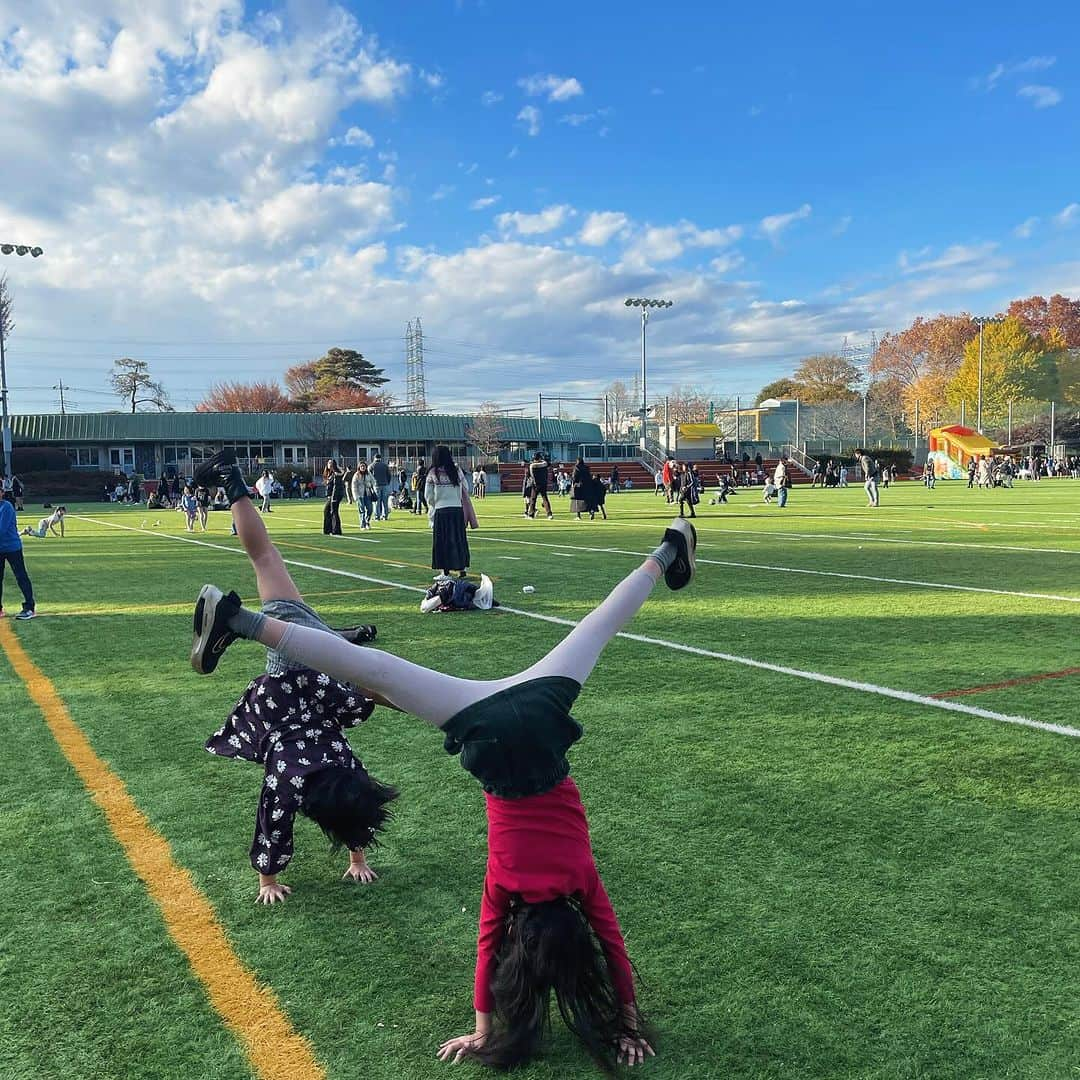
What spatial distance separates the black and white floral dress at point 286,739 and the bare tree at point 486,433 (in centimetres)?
7608

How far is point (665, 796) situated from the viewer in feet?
15.0

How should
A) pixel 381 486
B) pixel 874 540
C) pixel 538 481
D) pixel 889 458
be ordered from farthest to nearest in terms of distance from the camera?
pixel 889 458, pixel 381 486, pixel 538 481, pixel 874 540

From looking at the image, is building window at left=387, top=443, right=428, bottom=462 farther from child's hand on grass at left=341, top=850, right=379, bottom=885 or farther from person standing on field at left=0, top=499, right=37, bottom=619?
child's hand on grass at left=341, top=850, right=379, bottom=885

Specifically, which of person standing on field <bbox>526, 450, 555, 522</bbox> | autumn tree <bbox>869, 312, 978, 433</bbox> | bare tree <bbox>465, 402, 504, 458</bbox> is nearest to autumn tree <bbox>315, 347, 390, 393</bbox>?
bare tree <bbox>465, 402, 504, 458</bbox>

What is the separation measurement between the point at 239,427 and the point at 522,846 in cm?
7280

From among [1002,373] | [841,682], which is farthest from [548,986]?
[1002,373]

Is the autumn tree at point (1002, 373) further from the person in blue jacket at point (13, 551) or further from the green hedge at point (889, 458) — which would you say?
the person in blue jacket at point (13, 551)

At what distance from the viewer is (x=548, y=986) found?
2.45m

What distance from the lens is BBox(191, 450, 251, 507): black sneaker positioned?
3.98 metres

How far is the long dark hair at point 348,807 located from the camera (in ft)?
10.9

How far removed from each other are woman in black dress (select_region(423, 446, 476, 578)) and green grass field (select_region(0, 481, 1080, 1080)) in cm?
295

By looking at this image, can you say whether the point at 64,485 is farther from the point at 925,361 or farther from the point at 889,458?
the point at 925,361

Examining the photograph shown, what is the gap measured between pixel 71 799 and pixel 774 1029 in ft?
12.0

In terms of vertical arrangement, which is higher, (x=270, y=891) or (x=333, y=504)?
(x=333, y=504)
